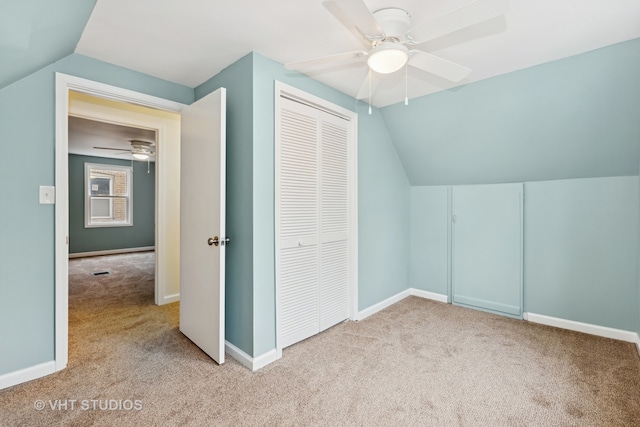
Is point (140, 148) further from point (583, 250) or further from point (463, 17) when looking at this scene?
point (583, 250)

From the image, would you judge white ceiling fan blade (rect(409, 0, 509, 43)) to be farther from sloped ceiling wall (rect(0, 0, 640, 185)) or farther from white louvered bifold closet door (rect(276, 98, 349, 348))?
sloped ceiling wall (rect(0, 0, 640, 185))

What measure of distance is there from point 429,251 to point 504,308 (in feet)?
3.27

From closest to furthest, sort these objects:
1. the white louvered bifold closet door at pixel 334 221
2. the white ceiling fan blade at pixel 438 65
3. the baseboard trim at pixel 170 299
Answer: the white ceiling fan blade at pixel 438 65
the white louvered bifold closet door at pixel 334 221
the baseboard trim at pixel 170 299

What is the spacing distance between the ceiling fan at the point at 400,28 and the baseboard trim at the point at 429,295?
2.68 m

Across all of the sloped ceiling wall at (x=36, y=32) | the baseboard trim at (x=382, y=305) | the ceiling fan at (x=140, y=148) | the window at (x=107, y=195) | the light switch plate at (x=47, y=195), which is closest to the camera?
the sloped ceiling wall at (x=36, y=32)

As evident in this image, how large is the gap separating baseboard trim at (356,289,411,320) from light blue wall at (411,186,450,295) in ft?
→ 0.83

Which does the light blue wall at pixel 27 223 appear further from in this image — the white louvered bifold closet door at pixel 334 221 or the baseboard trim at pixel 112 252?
the baseboard trim at pixel 112 252

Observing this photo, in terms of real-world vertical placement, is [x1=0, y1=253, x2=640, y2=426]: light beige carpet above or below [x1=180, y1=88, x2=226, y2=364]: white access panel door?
below

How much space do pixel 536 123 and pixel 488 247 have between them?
1.38 metres

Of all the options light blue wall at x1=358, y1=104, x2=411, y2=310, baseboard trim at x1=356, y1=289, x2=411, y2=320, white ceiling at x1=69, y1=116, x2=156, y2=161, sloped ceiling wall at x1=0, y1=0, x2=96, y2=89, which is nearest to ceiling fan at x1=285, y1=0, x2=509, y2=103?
sloped ceiling wall at x1=0, y1=0, x2=96, y2=89

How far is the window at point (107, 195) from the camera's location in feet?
22.0

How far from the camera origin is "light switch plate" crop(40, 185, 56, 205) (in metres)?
2.02

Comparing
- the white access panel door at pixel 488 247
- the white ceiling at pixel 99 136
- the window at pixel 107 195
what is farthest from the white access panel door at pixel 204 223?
the window at pixel 107 195

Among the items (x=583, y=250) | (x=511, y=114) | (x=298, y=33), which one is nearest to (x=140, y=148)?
(x=298, y=33)
